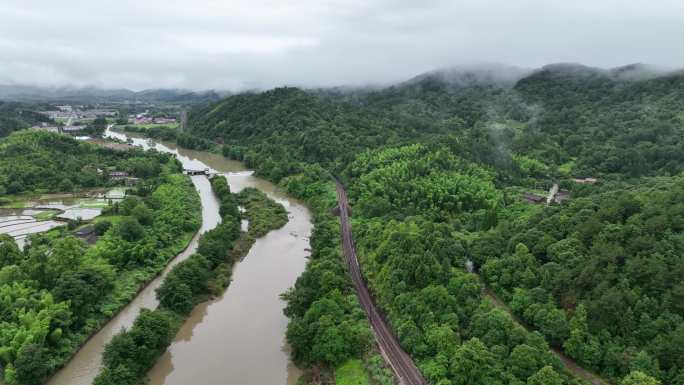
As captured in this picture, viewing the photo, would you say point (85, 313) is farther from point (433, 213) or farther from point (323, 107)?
point (323, 107)

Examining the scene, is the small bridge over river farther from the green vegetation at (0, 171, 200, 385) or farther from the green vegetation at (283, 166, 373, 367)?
the green vegetation at (283, 166, 373, 367)

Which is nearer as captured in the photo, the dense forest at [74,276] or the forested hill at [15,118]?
the dense forest at [74,276]

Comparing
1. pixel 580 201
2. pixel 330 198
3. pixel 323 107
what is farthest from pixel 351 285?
pixel 323 107

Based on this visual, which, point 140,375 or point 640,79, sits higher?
point 640,79

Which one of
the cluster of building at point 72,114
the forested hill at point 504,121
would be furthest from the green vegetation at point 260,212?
the cluster of building at point 72,114

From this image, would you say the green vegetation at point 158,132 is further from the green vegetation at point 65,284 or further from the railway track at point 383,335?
the railway track at point 383,335

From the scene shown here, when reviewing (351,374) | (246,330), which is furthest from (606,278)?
(246,330)
